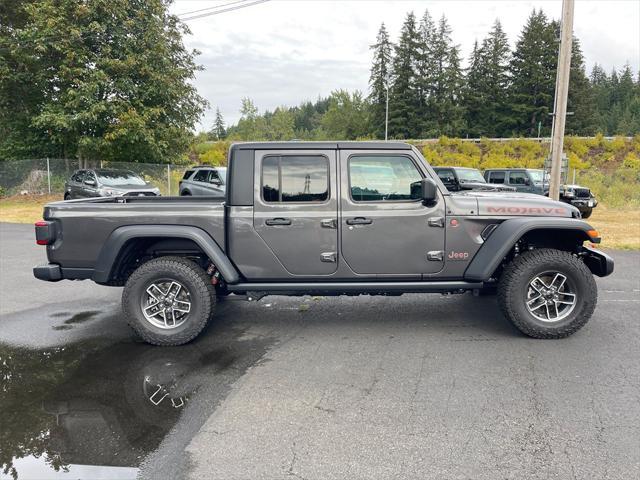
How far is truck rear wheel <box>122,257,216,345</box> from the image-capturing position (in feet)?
15.7

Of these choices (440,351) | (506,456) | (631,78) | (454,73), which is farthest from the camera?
(631,78)

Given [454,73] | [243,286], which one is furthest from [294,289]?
[454,73]

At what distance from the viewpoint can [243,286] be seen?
193 inches

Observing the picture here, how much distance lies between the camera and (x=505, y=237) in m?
4.67

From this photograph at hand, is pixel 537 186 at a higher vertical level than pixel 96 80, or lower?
lower

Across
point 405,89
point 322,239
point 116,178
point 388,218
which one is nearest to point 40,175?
point 116,178

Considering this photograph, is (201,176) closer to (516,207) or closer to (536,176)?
(536,176)

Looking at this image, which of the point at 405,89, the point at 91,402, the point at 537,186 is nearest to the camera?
the point at 91,402

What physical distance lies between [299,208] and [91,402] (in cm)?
246

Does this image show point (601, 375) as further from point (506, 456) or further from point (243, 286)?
point (243, 286)

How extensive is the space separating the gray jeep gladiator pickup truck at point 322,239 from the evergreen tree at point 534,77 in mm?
65978

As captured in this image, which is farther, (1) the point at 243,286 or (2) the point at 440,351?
(1) the point at 243,286

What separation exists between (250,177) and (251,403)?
7.43 feet

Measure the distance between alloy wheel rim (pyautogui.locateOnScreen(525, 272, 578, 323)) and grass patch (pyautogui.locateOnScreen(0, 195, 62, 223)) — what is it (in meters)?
15.8
